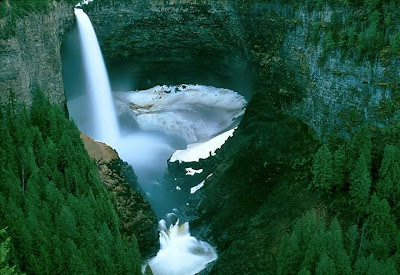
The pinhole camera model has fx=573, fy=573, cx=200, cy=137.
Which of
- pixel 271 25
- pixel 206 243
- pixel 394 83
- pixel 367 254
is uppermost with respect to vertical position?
pixel 271 25

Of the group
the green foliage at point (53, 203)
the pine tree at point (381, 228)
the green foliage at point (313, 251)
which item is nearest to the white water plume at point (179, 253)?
the green foliage at point (53, 203)

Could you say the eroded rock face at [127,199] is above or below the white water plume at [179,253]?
above

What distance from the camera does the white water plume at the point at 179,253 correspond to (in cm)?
4091

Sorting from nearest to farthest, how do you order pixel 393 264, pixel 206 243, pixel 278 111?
pixel 393 264 < pixel 206 243 < pixel 278 111

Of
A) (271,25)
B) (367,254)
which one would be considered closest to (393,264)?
(367,254)

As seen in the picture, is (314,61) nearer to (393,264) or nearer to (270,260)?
(270,260)

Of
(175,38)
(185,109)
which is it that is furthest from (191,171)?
(175,38)

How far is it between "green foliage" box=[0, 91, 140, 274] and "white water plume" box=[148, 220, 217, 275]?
501 cm

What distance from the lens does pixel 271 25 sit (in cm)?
5019

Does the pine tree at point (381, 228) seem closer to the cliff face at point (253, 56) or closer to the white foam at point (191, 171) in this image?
the cliff face at point (253, 56)

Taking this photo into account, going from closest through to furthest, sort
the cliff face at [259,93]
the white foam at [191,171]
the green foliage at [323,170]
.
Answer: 1. the green foliage at [323,170]
2. the cliff face at [259,93]
3. the white foam at [191,171]

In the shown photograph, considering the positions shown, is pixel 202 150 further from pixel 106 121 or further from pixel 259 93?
pixel 106 121

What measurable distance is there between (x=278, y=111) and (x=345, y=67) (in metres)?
9.35

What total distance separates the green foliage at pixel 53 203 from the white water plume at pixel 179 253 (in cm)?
501
